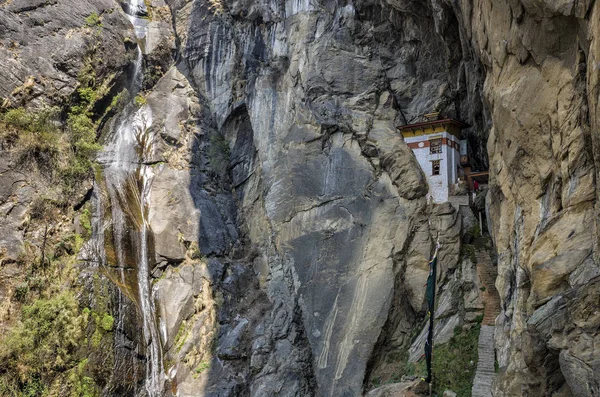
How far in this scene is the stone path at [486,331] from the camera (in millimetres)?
16798

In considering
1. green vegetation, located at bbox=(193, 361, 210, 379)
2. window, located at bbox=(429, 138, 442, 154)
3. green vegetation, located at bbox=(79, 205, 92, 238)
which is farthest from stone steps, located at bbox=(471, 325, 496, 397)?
green vegetation, located at bbox=(79, 205, 92, 238)

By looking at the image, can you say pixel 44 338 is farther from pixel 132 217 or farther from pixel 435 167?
pixel 435 167

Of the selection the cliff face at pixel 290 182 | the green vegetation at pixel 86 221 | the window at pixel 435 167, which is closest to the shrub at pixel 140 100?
the cliff face at pixel 290 182

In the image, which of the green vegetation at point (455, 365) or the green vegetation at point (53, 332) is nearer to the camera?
the green vegetation at point (455, 365)

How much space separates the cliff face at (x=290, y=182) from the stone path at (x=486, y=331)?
2.36 feet

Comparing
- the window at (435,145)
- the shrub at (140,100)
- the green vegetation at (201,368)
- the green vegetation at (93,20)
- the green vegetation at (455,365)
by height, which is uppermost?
the green vegetation at (93,20)

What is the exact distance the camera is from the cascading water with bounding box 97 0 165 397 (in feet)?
75.6

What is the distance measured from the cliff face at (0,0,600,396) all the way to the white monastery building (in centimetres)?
88

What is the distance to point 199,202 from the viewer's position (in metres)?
28.3

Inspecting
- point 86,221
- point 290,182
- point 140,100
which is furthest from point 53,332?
point 140,100

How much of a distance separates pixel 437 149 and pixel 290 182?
24.0 ft

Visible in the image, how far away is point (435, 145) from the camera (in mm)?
25812

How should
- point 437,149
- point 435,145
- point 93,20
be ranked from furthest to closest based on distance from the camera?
point 93,20 < point 435,145 < point 437,149

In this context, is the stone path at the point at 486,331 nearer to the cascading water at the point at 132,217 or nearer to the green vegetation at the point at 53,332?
the cascading water at the point at 132,217
